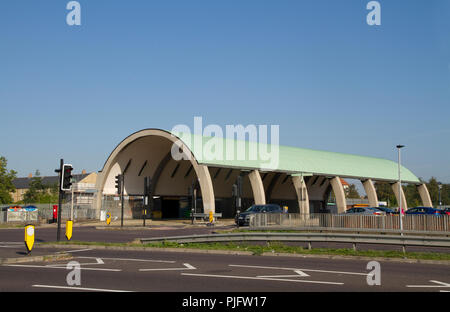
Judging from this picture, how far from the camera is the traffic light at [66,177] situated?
18.2 meters

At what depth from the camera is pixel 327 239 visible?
674 inches

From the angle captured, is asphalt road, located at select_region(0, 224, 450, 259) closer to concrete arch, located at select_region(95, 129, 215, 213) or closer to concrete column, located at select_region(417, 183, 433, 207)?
concrete arch, located at select_region(95, 129, 215, 213)

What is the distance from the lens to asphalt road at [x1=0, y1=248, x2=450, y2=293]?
29.2 ft

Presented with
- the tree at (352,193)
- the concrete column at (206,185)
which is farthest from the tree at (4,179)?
the tree at (352,193)

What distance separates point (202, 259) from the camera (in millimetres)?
14531

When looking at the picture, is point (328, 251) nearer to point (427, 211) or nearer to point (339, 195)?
point (427, 211)

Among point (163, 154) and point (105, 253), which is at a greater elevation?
point (163, 154)

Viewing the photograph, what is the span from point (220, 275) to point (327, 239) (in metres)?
7.55

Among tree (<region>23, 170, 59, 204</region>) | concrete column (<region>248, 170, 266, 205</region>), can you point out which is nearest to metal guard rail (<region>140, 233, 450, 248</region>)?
concrete column (<region>248, 170, 266, 205</region>)
